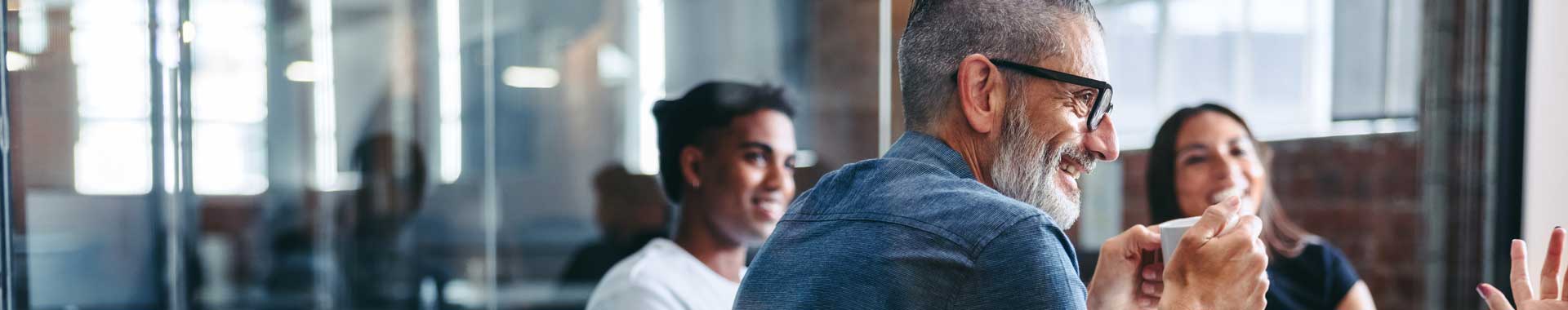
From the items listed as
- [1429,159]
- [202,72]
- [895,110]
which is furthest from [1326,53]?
[202,72]

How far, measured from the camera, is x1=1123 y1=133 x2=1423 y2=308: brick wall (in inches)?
129

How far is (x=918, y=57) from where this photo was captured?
109 cm

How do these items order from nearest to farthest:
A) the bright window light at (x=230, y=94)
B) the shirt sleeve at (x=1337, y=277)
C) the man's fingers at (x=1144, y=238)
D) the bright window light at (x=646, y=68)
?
1. the man's fingers at (x=1144, y=238)
2. the shirt sleeve at (x=1337, y=277)
3. the bright window light at (x=646, y=68)
4. the bright window light at (x=230, y=94)

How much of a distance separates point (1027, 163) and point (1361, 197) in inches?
114

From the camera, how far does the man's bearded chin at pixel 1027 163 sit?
103cm

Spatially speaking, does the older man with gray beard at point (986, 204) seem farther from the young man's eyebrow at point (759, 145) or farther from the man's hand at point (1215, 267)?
the young man's eyebrow at point (759, 145)

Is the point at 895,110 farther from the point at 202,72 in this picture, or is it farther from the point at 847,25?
the point at 202,72

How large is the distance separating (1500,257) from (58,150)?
335 cm

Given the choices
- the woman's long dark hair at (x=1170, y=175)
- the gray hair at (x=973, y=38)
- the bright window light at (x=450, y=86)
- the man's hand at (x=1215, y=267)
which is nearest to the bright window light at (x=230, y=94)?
the bright window light at (x=450, y=86)

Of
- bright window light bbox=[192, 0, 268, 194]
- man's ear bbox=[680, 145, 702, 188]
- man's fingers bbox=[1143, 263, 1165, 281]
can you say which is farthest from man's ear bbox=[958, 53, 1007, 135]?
bright window light bbox=[192, 0, 268, 194]

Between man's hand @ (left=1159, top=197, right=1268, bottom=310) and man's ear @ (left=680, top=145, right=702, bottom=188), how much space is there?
41.0 inches

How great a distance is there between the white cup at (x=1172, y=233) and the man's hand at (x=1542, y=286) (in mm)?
552

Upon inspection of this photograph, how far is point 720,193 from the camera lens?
6.05ft

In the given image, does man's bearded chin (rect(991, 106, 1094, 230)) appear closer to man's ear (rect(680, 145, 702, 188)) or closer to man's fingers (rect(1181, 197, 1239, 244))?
man's fingers (rect(1181, 197, 1239, 244))
